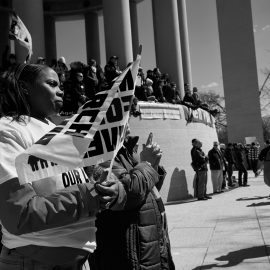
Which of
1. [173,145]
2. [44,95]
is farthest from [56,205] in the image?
[173,145]

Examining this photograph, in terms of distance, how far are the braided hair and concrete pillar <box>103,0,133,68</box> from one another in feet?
38.1

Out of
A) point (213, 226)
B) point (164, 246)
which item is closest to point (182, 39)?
point (213, 226)

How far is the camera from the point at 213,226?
7.37 meters

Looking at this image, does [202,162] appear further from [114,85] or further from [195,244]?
[114,85]

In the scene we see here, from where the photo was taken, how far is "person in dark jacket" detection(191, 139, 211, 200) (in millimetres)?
12391

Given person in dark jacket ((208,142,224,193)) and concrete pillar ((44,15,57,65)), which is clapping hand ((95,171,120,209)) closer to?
person in dark jacket ((208,142,224,193))

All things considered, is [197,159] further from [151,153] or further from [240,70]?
[240,70]

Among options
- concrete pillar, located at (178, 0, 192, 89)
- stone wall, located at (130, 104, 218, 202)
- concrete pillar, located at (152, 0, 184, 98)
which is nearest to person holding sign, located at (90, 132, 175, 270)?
stone wall, located at (130, 104, 218, 202)

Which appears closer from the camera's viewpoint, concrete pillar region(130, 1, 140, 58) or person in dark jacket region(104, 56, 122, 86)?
person in dark jacket region(104, 56, 122, 86)

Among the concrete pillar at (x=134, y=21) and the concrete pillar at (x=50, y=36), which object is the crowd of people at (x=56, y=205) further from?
the concrete pillar at (x=50, y=36)

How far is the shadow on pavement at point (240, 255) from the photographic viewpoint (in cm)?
488

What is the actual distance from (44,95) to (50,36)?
82.4ft

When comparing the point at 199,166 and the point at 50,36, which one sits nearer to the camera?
the point at 199,166

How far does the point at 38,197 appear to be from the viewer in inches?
54.0
